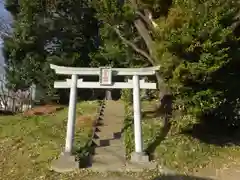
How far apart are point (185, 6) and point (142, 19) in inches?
124

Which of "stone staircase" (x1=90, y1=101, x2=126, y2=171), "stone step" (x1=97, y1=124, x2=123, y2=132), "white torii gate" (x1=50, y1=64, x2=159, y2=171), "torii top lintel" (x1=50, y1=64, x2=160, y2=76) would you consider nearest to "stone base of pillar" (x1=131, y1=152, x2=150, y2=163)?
"white torii gate" (x1=50, y1=64, x2=159, y2=171)

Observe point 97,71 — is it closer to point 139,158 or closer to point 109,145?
point 109,145

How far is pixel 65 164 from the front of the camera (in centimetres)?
1070

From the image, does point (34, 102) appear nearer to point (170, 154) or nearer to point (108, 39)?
point (108, 39)

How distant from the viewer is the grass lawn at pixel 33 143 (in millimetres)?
10523

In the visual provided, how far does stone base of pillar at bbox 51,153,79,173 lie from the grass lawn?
21 cm

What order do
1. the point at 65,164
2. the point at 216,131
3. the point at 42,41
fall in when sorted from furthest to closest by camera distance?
the point at 42,41 < the point at 216,131 < the point at 65,164

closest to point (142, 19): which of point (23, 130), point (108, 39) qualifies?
point (108, 39)

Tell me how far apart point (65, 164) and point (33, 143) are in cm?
211

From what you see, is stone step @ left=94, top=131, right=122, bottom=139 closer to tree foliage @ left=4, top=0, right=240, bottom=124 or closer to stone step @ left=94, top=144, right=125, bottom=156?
stone step @ left=94, top=144, right=125, bottom=156

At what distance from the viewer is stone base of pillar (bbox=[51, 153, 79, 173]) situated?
417 inches

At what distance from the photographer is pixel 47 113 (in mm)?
16703

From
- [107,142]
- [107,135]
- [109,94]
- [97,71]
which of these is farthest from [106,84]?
[109,94]

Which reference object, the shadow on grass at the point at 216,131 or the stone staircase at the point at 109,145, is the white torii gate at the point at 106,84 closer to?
the stone staircase at the point at 109,145
